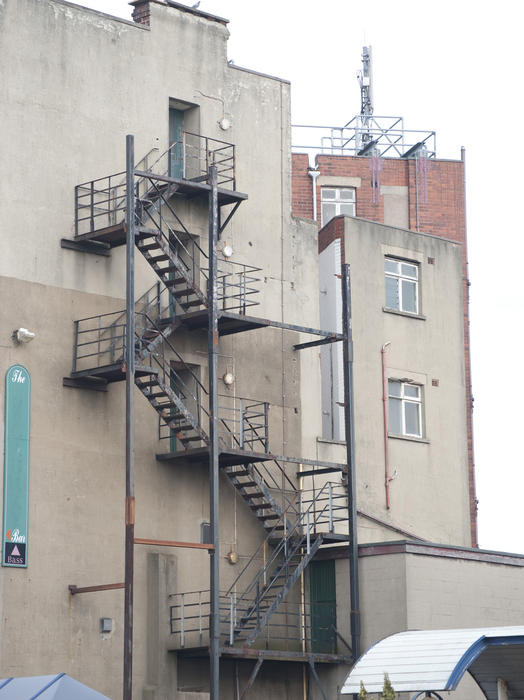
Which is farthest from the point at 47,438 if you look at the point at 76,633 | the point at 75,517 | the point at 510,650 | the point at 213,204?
the point at 510,650

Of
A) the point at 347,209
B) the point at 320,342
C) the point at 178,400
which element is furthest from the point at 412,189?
the point at 178,400

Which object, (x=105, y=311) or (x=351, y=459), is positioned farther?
(x=351, y=459)

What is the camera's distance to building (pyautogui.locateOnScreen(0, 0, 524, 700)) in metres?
34.9

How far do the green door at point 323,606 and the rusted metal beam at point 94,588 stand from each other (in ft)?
18.5

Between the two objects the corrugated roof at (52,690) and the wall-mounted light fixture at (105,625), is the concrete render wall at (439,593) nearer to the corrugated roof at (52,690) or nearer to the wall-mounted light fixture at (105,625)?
the wall-mounted light fixture at (105,625)

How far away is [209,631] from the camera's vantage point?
35.1 metres

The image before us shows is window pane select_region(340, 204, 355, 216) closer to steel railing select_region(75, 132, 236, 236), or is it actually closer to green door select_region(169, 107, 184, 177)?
steel railing select_region(75, 132, 236, 236)

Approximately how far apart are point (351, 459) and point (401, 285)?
752 cm

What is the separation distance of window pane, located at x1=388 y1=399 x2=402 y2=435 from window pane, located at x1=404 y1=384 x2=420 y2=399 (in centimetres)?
41

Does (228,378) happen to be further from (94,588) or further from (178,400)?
(94,588)

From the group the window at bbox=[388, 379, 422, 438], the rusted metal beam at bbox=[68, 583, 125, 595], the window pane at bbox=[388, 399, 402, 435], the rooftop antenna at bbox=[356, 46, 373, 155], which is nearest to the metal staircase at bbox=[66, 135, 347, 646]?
the rusted metal beam at bbox=[68, 583, 125, 595]

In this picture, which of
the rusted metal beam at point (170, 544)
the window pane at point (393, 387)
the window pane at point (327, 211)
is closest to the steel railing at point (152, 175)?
the window pane at point (393, 387)

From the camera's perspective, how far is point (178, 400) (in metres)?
35.5

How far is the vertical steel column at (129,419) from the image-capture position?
106 ft
